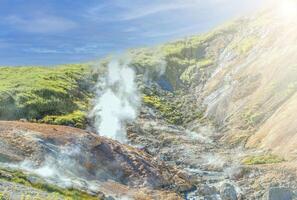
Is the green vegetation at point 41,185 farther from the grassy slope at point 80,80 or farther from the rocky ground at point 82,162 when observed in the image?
the grassy slope at point 80,80

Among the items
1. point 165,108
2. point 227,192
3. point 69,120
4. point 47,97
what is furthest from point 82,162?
point 165,108

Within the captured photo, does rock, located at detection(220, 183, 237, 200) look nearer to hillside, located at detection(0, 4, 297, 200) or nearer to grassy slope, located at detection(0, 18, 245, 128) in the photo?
hillside, located at detection(0, 4, 297, 200)

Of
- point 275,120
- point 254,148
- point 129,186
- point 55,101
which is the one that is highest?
point 55,101

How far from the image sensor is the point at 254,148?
87875 millimetres

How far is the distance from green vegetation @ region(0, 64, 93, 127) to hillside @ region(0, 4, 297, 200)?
0.79 feet

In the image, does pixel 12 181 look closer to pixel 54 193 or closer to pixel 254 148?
pixel 54 193

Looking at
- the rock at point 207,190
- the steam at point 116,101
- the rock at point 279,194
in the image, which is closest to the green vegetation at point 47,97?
the steam at point 116,101

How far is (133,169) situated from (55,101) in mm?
46172

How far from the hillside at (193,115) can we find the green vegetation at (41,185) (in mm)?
3644

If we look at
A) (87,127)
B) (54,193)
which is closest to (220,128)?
(87,127)

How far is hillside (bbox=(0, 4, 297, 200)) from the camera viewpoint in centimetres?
6500

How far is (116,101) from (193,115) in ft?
49.6

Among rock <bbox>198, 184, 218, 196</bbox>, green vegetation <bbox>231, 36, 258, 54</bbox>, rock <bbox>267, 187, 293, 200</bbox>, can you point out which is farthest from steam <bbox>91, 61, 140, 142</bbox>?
rock <bbox>267, 187, 293, 200</bbox>

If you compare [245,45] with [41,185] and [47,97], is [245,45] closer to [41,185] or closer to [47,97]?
[47,97]
